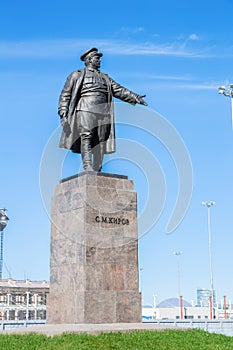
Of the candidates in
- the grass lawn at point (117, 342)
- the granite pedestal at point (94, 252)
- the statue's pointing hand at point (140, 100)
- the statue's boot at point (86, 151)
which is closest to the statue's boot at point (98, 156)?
the statue's boot at point (86, 151)

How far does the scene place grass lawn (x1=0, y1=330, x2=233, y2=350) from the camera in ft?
28.7

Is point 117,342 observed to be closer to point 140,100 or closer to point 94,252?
point 94,252

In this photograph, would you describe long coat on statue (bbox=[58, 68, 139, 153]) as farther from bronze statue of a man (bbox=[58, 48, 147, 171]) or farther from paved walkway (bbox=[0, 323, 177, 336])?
paved walkway (bbox=[0, 323, 177, 336])

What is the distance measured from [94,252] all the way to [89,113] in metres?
3.42

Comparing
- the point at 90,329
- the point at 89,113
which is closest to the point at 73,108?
the point at 89,113

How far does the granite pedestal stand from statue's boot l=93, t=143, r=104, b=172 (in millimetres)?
564

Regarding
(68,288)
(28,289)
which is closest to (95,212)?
(68,288)

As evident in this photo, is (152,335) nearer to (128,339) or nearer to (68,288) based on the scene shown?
(128,339)

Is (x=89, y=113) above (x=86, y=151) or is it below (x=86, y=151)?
above

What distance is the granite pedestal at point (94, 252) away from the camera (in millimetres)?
11523

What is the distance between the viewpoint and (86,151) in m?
12.9

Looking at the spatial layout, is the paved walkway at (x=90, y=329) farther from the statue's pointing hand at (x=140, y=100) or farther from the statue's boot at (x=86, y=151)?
the statue's pointing hand at (x=140, y=100)

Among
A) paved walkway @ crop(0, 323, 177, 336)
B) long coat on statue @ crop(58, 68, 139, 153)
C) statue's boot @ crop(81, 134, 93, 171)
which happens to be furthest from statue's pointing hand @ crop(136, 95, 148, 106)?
Result: paved walkway @ crop(0, 323, 177, 336)

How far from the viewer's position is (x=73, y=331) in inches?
380
